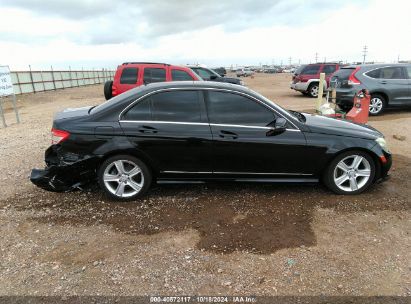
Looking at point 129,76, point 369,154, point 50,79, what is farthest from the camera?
point 50,79

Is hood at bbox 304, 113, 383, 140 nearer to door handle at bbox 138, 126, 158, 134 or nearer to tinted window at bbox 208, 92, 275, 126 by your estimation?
tinted window at bbox 208, 92, 275, 126

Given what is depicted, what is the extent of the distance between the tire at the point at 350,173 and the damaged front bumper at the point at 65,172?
318cm

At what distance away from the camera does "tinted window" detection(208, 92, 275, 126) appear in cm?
448

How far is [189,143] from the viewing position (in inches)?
174

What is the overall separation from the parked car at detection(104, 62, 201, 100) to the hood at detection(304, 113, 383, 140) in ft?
21.6

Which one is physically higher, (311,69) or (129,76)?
(129,76)

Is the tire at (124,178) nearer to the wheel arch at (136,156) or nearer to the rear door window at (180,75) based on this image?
the wheel arch at (136,156)

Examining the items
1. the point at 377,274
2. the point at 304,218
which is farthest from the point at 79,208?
the point at 377,274

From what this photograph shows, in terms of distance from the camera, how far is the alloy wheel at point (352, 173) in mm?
4645

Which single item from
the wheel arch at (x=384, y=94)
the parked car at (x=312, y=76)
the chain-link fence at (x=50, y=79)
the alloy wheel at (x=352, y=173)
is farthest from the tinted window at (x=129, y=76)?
the chain-link fence at (x=50, y=79)

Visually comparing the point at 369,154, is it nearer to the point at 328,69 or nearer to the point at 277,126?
the point at 277,126

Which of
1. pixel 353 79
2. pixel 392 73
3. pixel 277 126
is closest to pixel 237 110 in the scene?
pixel 277 126

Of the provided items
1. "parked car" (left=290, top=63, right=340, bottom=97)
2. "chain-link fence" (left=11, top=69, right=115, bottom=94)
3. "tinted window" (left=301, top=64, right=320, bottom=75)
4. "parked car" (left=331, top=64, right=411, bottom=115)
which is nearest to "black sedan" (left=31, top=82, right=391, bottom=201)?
"parked car" (left=331, top=64, right=411, bottom=115)

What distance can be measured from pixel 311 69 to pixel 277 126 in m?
15.0
